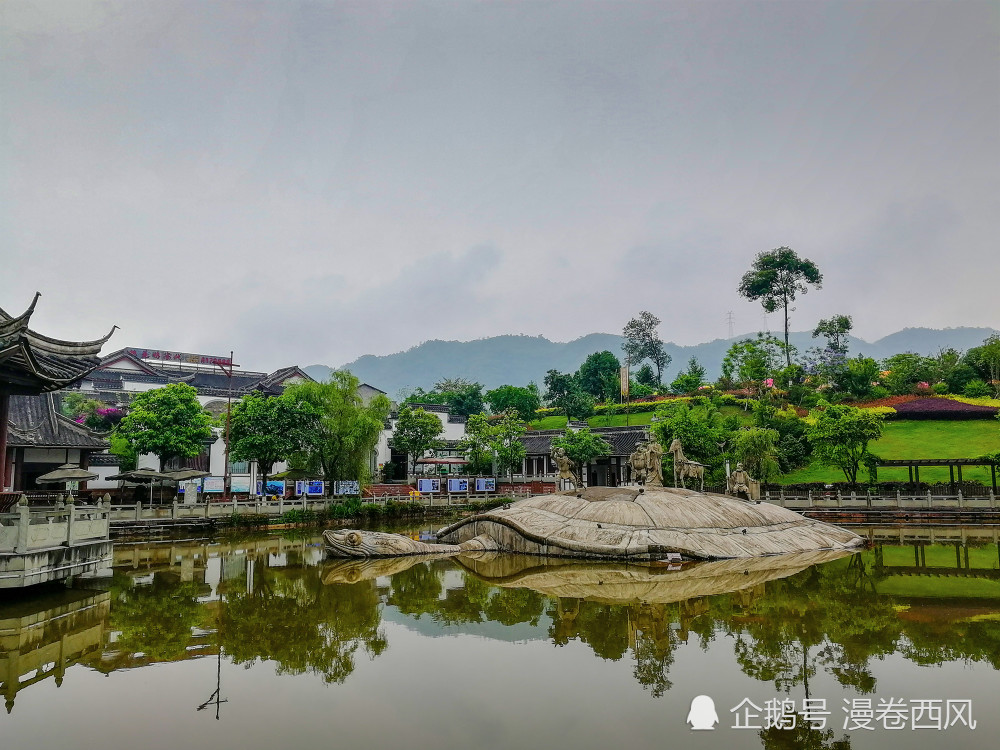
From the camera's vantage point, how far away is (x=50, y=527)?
13.5m

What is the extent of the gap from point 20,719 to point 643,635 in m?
8.27

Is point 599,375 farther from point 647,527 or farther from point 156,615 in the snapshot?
point 156,615

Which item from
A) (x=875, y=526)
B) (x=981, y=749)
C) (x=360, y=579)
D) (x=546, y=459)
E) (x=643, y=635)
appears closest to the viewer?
(x=981, y=749)

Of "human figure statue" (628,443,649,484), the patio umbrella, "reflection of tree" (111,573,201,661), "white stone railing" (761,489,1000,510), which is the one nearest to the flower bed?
"white stone railing" (761,489,1000,510)

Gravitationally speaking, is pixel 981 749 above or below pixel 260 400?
below

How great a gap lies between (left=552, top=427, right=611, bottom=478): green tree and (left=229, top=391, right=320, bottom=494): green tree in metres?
17.6

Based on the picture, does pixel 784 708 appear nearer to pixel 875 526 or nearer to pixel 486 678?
pixel 486 678

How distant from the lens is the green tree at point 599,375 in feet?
265

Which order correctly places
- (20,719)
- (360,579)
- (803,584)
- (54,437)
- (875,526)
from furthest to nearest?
(875,526) → (54,437) → (360,579) → (803,584) → (20,719)

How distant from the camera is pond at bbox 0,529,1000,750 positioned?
23.1 ft

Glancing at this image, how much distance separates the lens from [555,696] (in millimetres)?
8039

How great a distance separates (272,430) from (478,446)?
16914 mm

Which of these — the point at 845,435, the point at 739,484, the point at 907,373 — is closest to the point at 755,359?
the point at 907,373

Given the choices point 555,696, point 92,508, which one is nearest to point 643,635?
point 555,696
